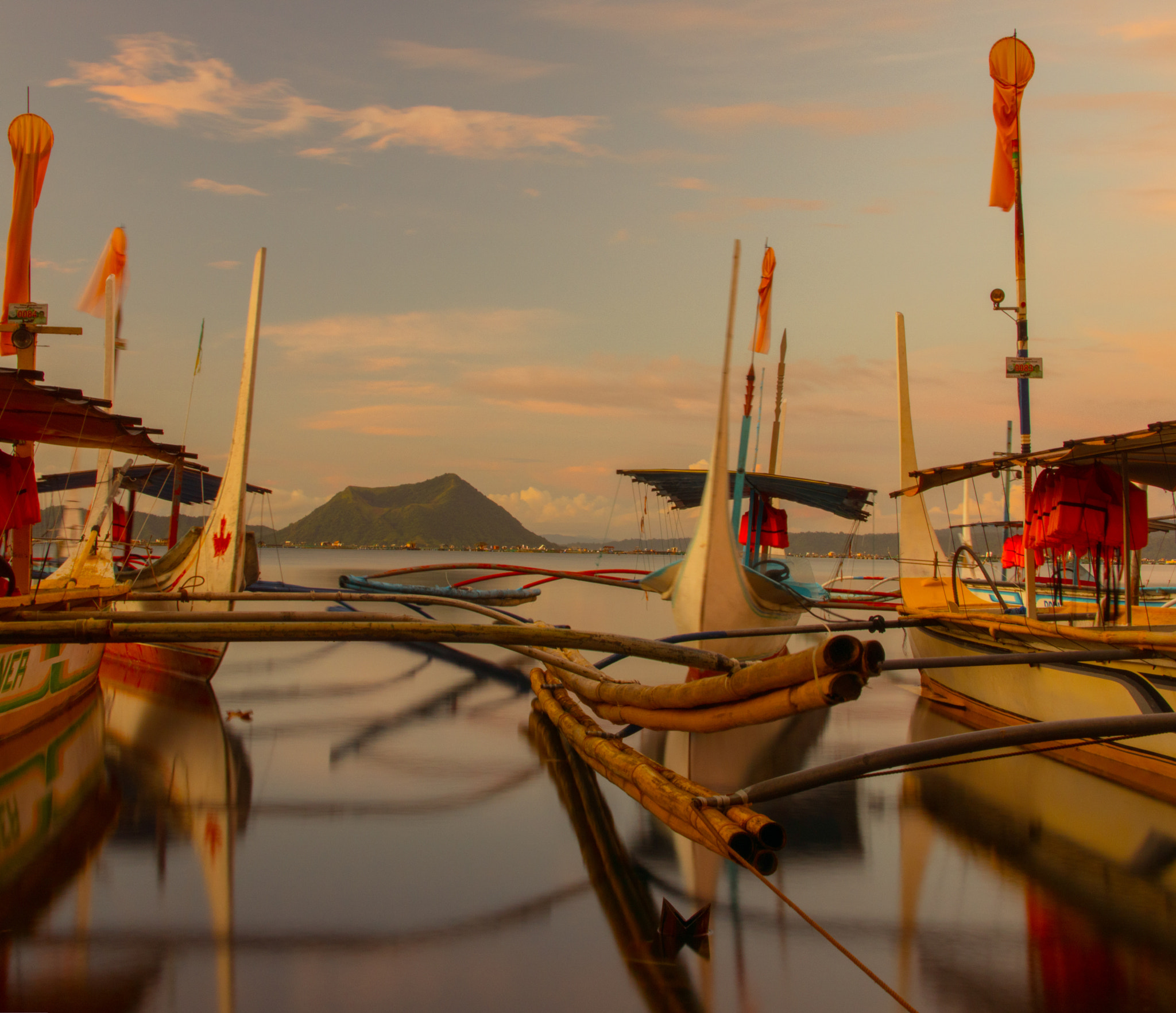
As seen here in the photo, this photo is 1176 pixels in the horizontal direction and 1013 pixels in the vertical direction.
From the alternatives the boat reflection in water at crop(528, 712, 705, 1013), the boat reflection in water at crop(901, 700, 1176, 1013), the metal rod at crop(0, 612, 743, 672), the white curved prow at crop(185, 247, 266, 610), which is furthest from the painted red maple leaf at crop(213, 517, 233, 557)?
the boat reflection in water at crop(901, 700, 1176, 1013)

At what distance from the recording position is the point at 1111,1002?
15.5ft

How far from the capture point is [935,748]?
4188mm

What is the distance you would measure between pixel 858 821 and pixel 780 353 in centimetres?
1441

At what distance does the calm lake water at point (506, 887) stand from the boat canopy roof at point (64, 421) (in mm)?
3359

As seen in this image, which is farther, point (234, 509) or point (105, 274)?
point (105, 274)

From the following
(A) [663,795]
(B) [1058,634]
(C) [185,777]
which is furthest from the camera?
(C) [185,777]

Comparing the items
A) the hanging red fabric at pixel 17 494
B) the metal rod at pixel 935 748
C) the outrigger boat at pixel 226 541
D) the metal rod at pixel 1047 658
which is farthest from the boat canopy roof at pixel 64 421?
the metal rod at pixel 1047 658

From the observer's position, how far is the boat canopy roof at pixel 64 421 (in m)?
6.96

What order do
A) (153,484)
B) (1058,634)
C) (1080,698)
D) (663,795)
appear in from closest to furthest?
(663,795) < (1058,634) < (1080,698) < (153,484)

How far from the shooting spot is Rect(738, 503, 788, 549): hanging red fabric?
1612 cm

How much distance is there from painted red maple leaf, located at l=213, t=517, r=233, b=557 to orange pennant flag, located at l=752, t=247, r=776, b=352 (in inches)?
410

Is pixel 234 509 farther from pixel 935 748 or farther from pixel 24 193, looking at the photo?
pixel 935 748

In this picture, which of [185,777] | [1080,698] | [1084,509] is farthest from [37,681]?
[1084,509]

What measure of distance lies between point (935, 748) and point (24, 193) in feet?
41.7
